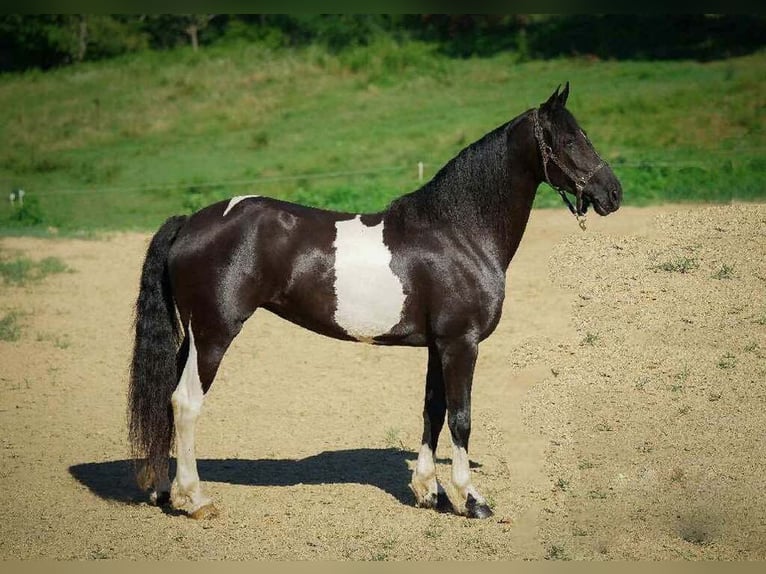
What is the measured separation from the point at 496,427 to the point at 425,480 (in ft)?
5.22

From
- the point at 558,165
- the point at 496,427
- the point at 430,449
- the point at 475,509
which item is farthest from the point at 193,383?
the point at 496,427

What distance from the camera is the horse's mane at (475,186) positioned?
21.5ft

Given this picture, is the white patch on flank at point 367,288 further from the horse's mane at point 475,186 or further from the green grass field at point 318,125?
the green grass field at point 318,125

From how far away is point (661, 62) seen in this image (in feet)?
88.4

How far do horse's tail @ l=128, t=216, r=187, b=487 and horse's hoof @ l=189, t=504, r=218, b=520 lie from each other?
38 cm

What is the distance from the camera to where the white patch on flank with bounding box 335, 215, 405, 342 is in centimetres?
650

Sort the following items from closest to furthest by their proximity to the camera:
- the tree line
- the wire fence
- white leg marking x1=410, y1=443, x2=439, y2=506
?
1. white leg marking x1=410, y1=443, x2=439, y2=506
2. the wire fence
3. the tree line

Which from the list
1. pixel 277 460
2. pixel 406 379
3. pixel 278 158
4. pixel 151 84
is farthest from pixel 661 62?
pixel 277 460

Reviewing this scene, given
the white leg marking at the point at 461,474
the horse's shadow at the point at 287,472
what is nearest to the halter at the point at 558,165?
the white leg marking at the point at 461,474

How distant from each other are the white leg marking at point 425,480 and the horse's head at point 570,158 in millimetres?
1866

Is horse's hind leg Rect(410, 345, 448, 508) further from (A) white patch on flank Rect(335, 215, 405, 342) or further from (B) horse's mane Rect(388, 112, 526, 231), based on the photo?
(B) horse's mane Rect(388, 112, 526, 231)

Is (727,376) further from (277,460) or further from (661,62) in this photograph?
(661,62)

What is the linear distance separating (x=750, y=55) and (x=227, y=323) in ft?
75.3

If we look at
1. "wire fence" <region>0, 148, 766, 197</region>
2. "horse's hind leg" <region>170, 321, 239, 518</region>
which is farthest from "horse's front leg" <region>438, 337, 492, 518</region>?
"wire fence" <region>0, 148, 766, 197</region>
